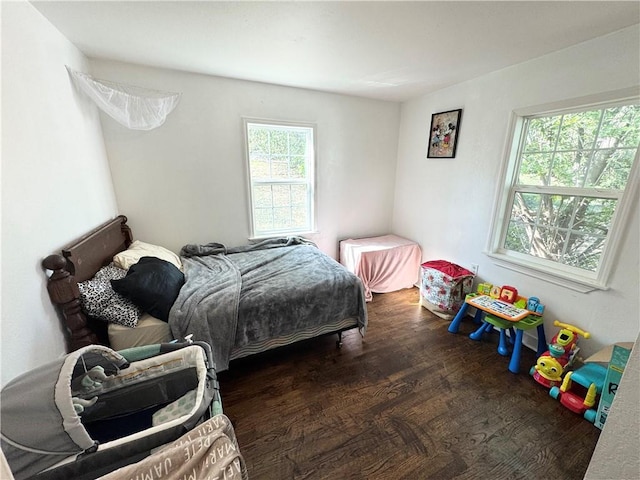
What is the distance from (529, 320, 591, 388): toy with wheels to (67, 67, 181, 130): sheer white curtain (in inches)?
137

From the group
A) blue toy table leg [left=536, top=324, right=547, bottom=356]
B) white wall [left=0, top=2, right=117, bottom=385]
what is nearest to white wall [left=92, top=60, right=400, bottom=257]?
white wall [left=0, top=2, right=117, bottom=385]

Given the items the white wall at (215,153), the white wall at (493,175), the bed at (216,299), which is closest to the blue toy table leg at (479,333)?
the white wall at (493,175)

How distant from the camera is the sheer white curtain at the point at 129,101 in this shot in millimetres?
1806

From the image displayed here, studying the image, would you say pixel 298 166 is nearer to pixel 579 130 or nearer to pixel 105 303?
pixel 105 303

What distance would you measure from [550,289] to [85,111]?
12.7 feet

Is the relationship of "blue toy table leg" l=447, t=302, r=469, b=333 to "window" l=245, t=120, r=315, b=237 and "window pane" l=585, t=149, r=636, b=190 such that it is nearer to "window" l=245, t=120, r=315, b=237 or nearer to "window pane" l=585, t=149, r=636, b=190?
"window pane" l=585, t=149, r=636, b=190

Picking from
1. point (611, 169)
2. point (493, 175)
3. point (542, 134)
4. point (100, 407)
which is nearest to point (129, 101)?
point (100, 407)

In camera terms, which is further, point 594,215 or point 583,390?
point 594,215

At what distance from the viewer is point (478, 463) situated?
4.40 ft

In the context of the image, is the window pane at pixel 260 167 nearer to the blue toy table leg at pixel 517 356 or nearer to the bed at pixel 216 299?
the bed at pixel 216 299

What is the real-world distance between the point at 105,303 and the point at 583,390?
10.1 feet

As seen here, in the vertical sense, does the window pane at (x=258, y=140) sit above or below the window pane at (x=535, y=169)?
above

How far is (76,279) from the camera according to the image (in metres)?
1.41

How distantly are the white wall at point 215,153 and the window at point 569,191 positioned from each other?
64.9 inches
